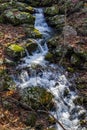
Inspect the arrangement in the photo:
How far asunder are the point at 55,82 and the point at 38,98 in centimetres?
111

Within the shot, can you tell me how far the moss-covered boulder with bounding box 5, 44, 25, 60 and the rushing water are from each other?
0.67 ft

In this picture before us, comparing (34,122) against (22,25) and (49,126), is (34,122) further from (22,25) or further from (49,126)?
(22,25)

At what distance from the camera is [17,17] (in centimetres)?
1084

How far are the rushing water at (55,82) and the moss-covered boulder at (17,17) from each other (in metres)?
1.91

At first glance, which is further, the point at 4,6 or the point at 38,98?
the point at 4,6

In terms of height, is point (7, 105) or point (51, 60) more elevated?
point (51, 60)

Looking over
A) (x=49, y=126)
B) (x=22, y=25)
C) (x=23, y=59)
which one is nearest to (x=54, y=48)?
(x=23, y=59)

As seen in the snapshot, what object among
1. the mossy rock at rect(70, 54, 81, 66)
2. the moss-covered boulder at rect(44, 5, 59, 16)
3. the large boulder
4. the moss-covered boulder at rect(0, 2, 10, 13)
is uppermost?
the moss-covered boulder at rect(0, 2, 10, 13)

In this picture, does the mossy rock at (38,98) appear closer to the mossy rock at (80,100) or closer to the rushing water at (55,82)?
the rushing water at (55,82)

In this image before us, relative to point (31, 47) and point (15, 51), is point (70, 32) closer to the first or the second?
point (31, 47)

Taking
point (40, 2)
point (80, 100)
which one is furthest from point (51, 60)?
point (40, 2)

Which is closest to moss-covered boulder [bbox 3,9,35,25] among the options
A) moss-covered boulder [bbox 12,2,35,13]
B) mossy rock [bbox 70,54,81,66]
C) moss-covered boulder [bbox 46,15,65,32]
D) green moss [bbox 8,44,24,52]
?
moss-covered boulder [bbox 12,2,35,13]

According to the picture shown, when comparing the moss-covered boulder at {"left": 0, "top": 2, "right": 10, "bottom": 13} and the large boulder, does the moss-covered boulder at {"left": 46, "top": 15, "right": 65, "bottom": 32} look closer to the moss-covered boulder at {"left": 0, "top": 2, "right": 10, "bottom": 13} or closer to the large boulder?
the large boulder

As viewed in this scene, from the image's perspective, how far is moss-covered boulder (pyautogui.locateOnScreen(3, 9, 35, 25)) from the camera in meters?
10.8
